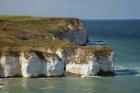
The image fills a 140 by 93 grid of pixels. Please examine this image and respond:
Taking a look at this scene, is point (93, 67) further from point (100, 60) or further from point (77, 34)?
point (77, 34)

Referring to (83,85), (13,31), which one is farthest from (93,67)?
(13,31)

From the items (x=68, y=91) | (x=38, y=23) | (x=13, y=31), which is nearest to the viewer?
(x=68, y=91)

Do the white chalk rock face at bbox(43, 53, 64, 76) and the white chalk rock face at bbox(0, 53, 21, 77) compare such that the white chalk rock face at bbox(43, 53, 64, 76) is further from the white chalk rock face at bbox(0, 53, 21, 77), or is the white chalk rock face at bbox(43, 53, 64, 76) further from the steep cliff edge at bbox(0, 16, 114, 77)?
the white chalk rock face at bbox(0, 53, 21, 77)

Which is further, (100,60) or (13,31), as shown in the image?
(13,31)

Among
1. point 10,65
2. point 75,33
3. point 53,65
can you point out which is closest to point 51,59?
point 53,65

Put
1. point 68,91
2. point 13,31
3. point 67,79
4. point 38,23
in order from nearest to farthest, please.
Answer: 1. point 68,91
2. point 67,79
3. point 13,31
4. point 38,23

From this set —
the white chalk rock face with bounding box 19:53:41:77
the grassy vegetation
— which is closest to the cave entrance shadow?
the grassy vegetation

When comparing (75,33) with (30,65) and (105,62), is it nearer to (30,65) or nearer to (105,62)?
(105,62)
